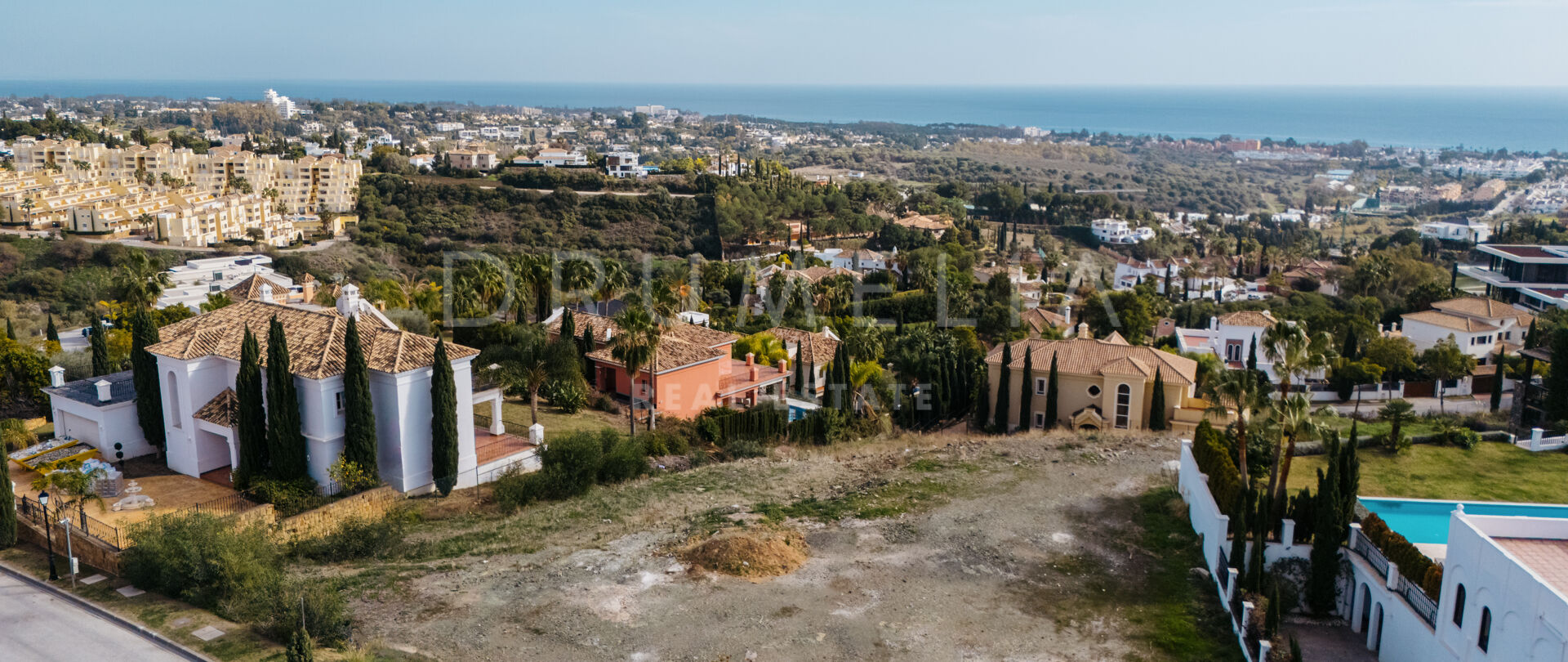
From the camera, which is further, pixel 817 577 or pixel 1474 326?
pixel 1474 326

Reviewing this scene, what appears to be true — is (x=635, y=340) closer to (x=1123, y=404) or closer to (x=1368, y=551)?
(x=1123, y=404)

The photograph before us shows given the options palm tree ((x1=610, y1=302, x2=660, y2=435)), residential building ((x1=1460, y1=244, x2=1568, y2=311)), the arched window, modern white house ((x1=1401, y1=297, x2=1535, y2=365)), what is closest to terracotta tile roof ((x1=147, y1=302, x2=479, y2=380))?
palm tree ((x1=610, y1=302, x2=660, y2=435))

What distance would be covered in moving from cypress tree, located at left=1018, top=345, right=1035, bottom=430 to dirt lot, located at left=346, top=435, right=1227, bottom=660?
649 cm

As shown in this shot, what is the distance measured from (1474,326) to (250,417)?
4675cm

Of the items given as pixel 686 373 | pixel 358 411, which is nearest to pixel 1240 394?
pixel 686 373

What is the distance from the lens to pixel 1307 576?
64.7 feet

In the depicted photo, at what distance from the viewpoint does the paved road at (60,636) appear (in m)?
15.9

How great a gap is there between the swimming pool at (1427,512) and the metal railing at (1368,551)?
3344 millimetres

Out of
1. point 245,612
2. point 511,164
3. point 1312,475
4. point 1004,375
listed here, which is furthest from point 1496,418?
point 511,164

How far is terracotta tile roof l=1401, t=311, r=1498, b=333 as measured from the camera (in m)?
45.1

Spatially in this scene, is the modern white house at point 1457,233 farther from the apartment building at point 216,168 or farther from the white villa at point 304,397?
the apartment building at point 216,168

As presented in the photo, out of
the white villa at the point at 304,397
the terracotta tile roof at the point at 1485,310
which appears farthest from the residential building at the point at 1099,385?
the terracotta tile roof at the point at 1485,310

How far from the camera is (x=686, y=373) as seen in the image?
3328 centimetres

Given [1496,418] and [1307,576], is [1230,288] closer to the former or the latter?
[1496,418]
